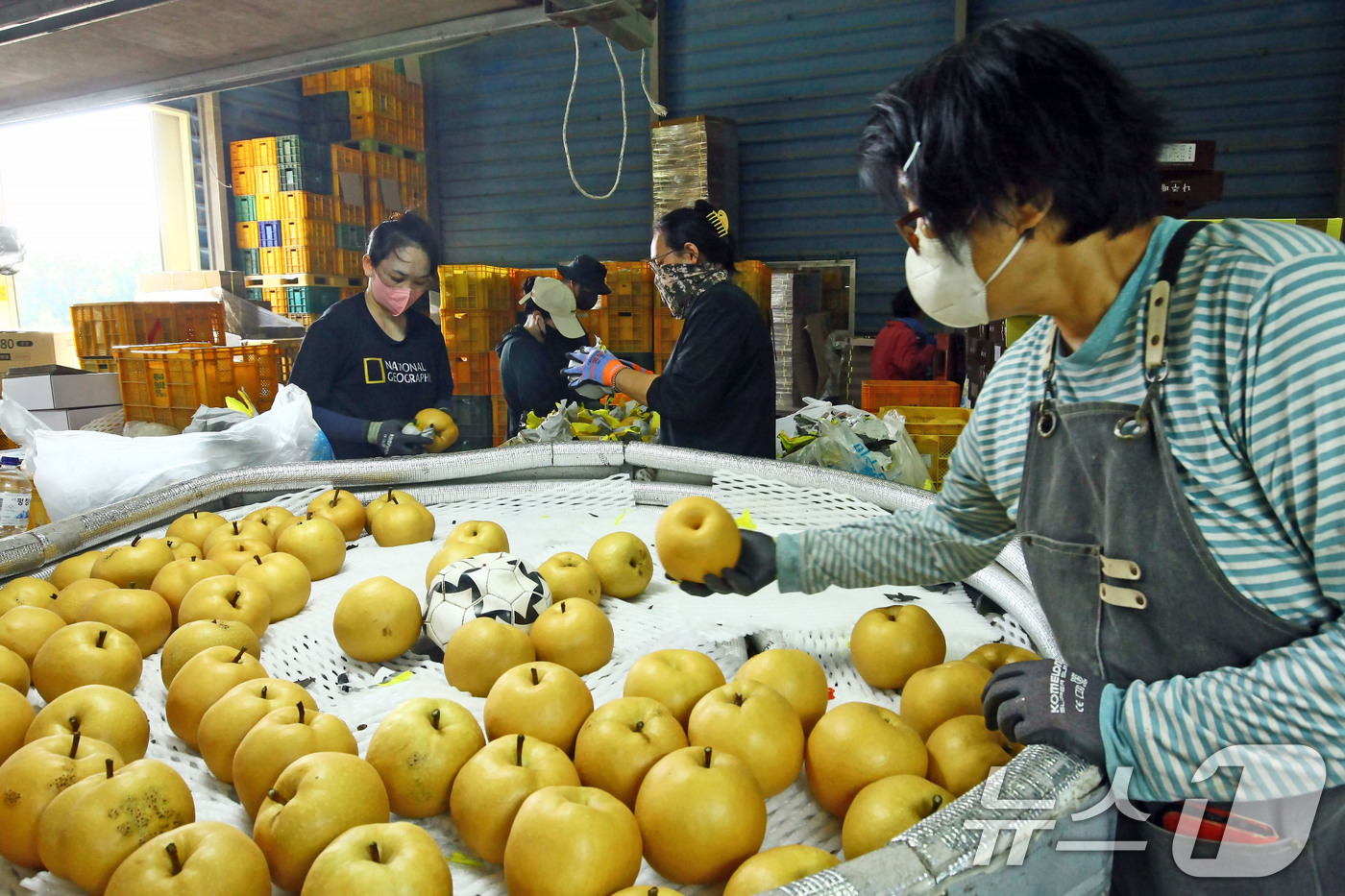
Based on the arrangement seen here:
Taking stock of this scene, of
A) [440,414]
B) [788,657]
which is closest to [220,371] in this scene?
[440,414]

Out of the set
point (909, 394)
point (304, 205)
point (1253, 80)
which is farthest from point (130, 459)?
point (1253, 80)

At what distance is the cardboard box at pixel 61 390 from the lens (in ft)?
15.5

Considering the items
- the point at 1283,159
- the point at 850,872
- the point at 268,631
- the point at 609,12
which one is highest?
the point at 1283,159

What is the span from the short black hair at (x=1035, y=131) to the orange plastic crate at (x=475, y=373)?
6938mm

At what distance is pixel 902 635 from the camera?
156 centimetres

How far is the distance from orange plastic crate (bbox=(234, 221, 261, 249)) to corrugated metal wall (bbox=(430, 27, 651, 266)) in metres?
2.12

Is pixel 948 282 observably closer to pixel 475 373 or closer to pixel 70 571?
pixel 70 571

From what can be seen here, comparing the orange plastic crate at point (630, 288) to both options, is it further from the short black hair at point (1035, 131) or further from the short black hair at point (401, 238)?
the short black hair at point (1035, 131)

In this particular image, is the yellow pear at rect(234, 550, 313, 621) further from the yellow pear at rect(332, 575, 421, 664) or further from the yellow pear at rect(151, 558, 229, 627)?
the yellow pear at rect(332, 575, 421, 664)

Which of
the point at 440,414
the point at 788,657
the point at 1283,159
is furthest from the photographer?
the point at 1283,159

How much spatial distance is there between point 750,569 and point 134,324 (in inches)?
244

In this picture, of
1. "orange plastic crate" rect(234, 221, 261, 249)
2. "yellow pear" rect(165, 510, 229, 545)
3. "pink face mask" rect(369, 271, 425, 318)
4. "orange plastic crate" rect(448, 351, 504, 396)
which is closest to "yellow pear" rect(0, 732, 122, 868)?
"yellow pear" rect(165, 510, 229, 545)

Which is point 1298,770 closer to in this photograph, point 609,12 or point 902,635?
point 902,635

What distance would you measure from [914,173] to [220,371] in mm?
4117
